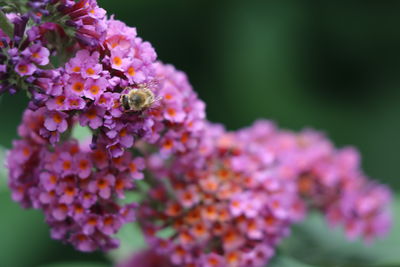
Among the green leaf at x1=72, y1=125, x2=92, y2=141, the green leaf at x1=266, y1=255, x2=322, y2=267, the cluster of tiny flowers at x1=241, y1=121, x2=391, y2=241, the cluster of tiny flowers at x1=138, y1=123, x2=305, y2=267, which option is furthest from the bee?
the cluster of tiny flowers at x1=241, y1=121, x2=391, y2=241

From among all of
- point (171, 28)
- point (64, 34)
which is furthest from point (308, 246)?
point (171, 28)

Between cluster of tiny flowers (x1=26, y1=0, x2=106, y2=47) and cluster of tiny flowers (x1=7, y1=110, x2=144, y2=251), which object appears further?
cluster of tiny flowers (x1=7, y1=110, x2=144, y2=251)

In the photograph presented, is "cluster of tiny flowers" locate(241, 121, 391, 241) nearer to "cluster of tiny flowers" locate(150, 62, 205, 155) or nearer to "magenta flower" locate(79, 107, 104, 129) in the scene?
"cluster of tiny flowers" locate(150, 62, 205, 155)

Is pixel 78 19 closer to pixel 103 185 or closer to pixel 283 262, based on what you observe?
pixel 103 185

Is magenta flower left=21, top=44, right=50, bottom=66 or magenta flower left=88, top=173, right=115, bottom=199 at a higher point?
magenta flower left=21, top=44, right=50, bottom=66

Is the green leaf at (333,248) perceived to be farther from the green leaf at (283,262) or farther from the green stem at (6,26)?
the green stem at (6,26)
